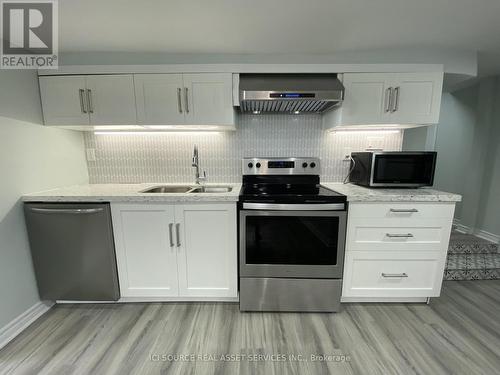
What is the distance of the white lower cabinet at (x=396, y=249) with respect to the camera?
1720mm

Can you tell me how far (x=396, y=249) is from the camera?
69.9 inches

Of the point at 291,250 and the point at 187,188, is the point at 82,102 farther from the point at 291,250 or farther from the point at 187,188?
the point at 291,250

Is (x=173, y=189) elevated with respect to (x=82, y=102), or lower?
Answer: lower

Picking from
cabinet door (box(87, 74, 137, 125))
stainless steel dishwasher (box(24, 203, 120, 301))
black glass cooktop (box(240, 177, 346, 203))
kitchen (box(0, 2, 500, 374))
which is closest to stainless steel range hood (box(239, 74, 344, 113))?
kitchen (box(0, 2, 500, 374))

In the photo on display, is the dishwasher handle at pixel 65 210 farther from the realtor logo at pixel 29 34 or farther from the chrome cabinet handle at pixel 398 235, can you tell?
the chrome cabinet handle at pixel 398 235

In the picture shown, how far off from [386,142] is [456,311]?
5.37ft

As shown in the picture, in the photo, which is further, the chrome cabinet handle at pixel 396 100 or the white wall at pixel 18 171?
the chrome cabinet handle at pixel 396 100

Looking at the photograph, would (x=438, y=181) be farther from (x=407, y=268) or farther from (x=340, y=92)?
(x=340, y=92)

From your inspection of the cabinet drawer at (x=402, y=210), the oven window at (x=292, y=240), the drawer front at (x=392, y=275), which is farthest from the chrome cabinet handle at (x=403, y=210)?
the oven window at (x=292, y=240)

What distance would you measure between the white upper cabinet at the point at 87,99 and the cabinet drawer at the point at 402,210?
6.86ft

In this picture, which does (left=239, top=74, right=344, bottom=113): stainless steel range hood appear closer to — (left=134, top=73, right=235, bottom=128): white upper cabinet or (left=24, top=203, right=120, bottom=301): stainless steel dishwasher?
(left=134, top=73, right=235, bottom=128): white upper cabinet

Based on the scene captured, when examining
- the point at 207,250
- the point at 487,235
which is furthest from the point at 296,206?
the point at 487,235

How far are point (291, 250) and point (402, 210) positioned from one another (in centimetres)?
95

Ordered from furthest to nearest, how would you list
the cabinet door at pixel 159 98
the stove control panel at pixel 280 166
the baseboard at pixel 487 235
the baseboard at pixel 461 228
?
the baseboard at pixel 461 228 → the baseboard at pixel 487 235 → the stove control panel at pixel 280 166 → the cabinet door at pixel 159 98
